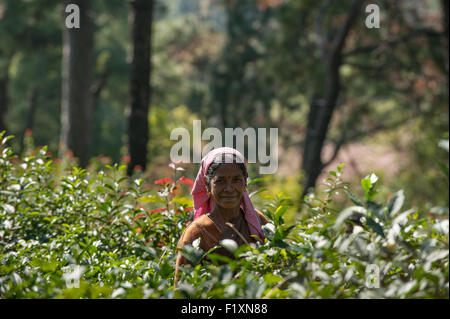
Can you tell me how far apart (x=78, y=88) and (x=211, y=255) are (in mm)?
8023

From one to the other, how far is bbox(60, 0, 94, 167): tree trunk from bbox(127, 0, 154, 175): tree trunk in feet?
5.27

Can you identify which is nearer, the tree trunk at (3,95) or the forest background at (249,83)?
the forest background at (249,83)

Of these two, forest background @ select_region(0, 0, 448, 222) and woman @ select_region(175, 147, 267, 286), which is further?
forest background @ select_region(0, 0, 448, 222)

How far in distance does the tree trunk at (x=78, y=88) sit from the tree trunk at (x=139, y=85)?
1.60 m

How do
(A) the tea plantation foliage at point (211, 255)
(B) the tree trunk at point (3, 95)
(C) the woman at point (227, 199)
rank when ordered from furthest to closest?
(B) the tree trunk at point (3, 95) → (C) the woman at point (227, 199) → (A) the tea plantation foliage at point (211, 255)

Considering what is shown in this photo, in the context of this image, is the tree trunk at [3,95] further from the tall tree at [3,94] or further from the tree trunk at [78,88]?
the tree trunk at [78,88]

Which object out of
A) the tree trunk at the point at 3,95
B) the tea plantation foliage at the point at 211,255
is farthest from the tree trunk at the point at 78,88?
the tree trunk at the point at 3,95

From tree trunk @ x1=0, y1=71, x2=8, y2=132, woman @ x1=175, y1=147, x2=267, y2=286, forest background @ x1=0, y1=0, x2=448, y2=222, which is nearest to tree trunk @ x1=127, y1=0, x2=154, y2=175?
forest background @ x1=0, y1=0, x2=448, y2=222

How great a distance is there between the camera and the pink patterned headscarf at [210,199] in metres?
2.90

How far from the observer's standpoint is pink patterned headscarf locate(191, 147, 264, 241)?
9.52 feet

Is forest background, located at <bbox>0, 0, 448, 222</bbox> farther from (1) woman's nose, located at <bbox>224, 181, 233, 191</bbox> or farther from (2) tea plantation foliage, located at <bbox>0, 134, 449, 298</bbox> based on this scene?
(1) woman's nose, located at <bbox>224, 181, 233, 191</bbox>

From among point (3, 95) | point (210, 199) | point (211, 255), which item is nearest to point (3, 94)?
point (3, 95)
